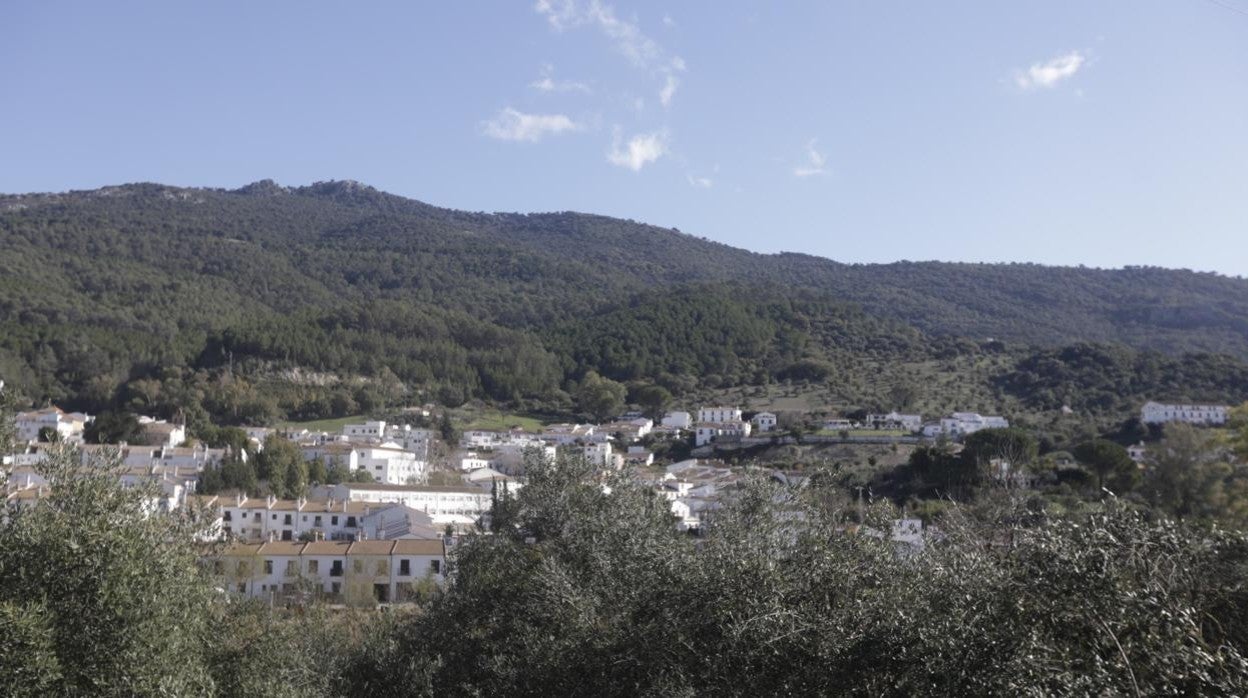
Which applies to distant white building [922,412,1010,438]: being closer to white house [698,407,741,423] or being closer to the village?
the village

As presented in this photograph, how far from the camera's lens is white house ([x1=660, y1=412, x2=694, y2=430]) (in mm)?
80725

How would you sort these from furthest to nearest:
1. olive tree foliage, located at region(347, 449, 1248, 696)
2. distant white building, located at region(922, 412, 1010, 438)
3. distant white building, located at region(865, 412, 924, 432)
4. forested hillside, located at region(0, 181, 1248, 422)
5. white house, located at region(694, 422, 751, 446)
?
forested hillside, located at region(0, 181, 1248, 422) → white house, located at region(694, 422, 751, 446) → distant white building, located at region(865, 412, 924, 432) → distant white building, located at region(922, 412, 1010, 438) → olive tree foliage, located at region(347, 449, 1248, 696)

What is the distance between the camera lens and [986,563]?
7871 mm

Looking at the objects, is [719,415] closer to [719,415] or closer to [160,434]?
[719,415]

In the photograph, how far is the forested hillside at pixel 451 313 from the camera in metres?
81.2

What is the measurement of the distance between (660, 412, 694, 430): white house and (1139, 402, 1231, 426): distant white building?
34.0 meters

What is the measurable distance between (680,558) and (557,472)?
5.33 m

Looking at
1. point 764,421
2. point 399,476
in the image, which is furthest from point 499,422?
point 764,421

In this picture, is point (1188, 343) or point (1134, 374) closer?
point (1134, 374)

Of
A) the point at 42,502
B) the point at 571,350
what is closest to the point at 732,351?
the point at 571,350

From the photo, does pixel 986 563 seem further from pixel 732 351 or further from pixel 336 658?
pixel 732 351

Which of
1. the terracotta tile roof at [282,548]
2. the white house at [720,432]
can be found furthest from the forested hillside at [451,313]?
the terracotta tile roof at [282,548]

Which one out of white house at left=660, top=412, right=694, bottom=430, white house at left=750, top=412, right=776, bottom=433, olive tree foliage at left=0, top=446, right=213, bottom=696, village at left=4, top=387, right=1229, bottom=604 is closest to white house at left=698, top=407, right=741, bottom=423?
village at left=4, top=387, right=1229, bottom=604

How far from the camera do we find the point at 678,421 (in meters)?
82.3
